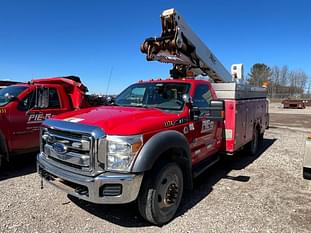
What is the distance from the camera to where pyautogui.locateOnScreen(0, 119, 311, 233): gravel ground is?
3279 mm

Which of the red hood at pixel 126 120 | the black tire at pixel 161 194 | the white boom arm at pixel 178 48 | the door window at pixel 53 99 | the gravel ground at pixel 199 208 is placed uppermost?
the white boom arm at pixel 178 48

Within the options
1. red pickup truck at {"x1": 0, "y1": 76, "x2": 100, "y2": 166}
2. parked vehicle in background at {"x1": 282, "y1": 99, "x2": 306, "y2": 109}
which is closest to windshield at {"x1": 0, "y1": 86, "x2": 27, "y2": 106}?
red pickup truck at {"x1": 0, "y1": 76, "x2": 100, "y2": 166}

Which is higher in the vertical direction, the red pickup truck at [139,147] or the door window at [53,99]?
the door window at [53,99]

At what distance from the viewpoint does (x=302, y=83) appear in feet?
232

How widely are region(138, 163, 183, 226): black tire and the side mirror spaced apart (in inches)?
157

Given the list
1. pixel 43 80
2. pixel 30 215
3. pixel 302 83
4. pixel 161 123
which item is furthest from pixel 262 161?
pixel 302 83

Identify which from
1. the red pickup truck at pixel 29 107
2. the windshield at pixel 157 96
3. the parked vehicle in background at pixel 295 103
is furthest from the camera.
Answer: the parked vehicle in background at pixel 295 103

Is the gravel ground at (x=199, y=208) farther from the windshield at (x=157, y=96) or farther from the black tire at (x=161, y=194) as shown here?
the windshield at (x=157, y=96)

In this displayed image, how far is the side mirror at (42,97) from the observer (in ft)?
19.2

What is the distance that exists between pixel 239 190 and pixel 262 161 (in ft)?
8.19

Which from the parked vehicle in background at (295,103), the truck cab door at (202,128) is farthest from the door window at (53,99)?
the parked vehicle in background at (295,103)

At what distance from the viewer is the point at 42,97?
591 cm

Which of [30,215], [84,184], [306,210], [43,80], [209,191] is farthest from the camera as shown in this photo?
[43,80]

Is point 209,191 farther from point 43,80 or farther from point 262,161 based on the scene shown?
point 43,80
